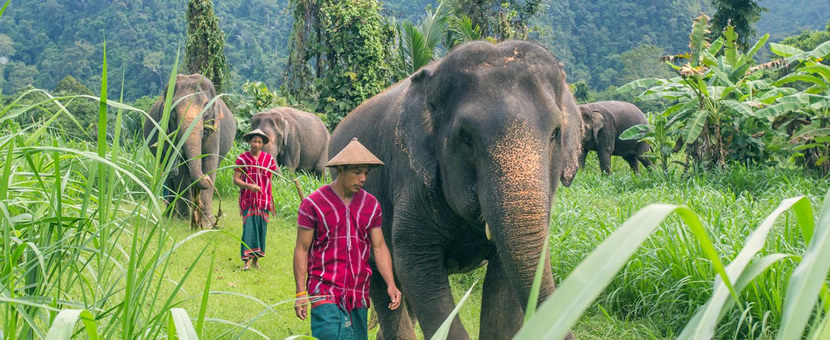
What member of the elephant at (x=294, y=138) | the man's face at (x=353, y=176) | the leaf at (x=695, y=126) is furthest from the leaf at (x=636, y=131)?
the man's face at (x=353, y=176)

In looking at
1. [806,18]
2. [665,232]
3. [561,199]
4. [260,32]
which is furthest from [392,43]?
[806,18]

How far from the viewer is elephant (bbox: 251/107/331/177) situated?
14.1 metres

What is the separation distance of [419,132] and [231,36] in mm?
36513

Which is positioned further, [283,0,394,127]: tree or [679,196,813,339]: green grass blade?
[283,0,394,127]: tree

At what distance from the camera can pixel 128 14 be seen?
49.9m

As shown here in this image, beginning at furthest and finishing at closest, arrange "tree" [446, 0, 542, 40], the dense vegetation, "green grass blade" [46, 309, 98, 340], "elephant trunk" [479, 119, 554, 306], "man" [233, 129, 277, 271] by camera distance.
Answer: "tree" [446, 0, 542, 40] < "man" [233, 129, 277, 271] < "elephant trunk" [479, 119, 554, 306] < "green grass blade" [46, 309, 98, 340] < the dense vegetation

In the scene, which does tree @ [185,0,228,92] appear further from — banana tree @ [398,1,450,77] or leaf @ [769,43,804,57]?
leaf @ [769,43,804,57]

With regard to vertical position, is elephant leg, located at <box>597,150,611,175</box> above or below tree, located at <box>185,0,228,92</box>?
below

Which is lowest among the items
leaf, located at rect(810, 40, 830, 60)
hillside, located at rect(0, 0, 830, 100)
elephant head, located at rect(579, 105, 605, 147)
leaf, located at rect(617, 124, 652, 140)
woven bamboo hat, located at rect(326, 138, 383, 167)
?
hillside, located at rect(0, 0, 830, 100)

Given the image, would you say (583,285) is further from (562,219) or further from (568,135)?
(562,219)

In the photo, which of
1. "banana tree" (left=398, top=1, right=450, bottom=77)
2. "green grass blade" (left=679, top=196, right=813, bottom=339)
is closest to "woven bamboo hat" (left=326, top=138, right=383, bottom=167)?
"green grass blade" (left=679, top=196, right=813, bottom=339)

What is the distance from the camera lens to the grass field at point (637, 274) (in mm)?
5328

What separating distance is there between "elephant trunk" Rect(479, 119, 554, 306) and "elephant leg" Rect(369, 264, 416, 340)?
1661 millimetres

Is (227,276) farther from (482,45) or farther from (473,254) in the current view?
(482,45)
